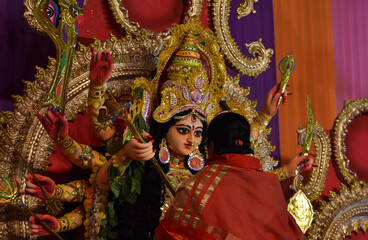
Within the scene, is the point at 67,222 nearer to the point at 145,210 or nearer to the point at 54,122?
the point at 145,210

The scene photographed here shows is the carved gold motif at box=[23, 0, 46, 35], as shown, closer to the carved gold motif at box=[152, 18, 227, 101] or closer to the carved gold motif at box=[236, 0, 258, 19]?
the carved gold motif at box=[152, 18, 227, 101]

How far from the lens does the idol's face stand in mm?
2713

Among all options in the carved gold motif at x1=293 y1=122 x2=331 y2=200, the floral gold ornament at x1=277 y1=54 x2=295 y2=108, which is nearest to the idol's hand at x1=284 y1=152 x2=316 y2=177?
the carved gold motif at x1=293 y1=122 x2=331 y2=200

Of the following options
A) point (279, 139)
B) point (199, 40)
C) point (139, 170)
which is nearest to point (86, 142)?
point (139, 170)

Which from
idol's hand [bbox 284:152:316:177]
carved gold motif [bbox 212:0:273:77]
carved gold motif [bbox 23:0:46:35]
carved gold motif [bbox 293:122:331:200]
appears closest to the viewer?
carved gold motif [bbox 23:0:46:35]

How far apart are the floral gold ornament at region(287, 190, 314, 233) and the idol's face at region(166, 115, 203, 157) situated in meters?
0.76

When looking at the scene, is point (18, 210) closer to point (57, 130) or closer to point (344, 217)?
point (57, 130)

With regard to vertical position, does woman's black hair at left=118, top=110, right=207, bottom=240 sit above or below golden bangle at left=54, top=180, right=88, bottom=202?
below

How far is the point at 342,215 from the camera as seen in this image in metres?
3.71

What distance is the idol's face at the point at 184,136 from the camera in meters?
2.71

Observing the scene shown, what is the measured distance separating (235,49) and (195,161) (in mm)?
984

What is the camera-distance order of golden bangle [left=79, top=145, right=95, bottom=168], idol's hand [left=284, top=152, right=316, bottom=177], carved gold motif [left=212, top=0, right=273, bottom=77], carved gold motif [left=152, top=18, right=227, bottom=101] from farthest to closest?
carved gold motif [left=212, top=0, right=273, bottom=77], idol's hand [left=284, top=152, right=316, bottom=177], carved gold motif [left=152, top=18, right=227, bottom=101], golden bangle [left=79, top=145, right=95, bottom=168]

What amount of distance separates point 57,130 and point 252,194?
3.05ft

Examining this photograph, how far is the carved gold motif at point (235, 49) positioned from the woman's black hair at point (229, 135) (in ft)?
4.60
